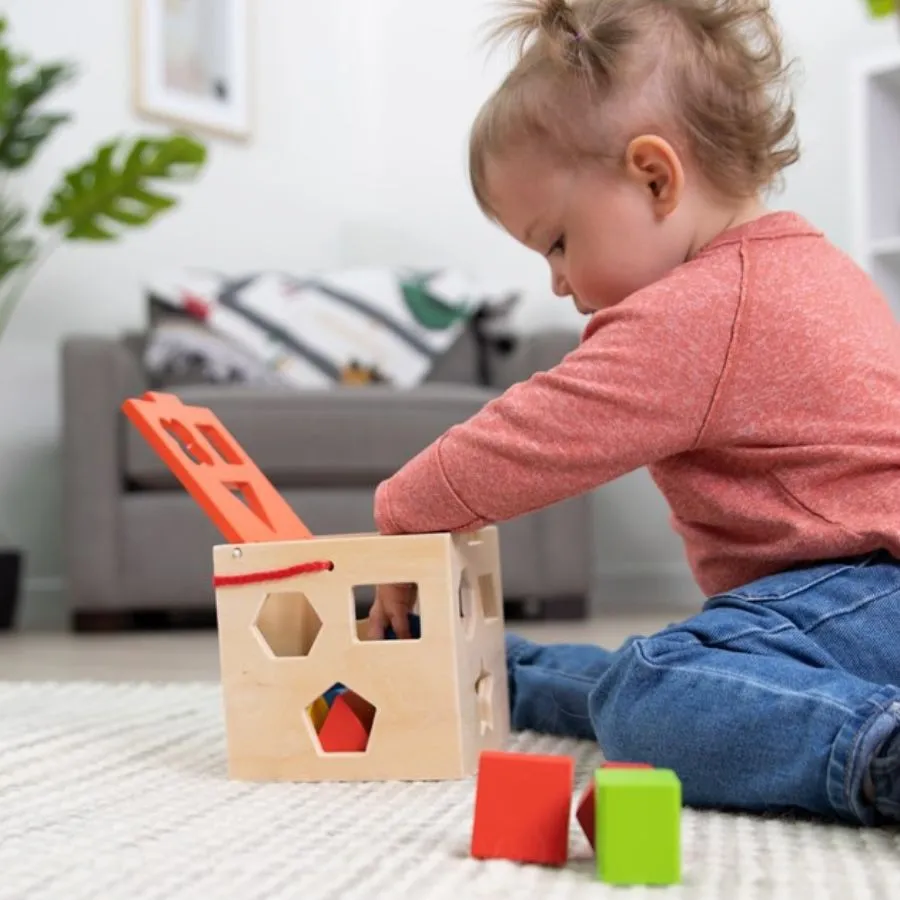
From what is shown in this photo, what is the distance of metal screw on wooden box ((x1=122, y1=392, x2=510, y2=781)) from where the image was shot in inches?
33.3

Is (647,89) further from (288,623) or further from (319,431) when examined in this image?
(319,431)

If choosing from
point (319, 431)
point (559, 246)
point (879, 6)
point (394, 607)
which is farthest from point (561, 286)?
point (319, 431)

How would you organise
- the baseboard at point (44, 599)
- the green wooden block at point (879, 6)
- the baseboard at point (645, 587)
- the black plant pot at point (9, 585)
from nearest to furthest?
the green wooden block at point (879, 6) < the black plant pot at point (9, 585) < the baseboard at point (44, 599) < the baseboard at point (645, 587)

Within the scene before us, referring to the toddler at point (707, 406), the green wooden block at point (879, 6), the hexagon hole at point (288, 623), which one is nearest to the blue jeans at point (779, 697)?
the toddler at point (707, 406)

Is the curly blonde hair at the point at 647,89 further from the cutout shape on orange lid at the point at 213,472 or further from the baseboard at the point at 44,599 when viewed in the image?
the baseboard at the point at 44,599

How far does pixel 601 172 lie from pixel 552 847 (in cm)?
48

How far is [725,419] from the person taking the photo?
0.84 m

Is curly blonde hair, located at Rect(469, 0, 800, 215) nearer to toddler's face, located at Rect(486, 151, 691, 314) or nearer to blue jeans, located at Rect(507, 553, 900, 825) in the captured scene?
toddler's face, located at Rect(486, 151, 691, 314)

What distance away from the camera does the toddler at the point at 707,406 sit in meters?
0.77

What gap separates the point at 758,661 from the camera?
2.56ft

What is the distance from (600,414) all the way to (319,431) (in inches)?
57.2

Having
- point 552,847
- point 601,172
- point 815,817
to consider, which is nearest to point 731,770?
point 815,817

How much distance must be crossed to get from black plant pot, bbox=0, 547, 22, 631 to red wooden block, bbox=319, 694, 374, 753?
Answer: 1625 millimetres

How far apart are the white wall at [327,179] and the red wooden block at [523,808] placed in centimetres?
220
